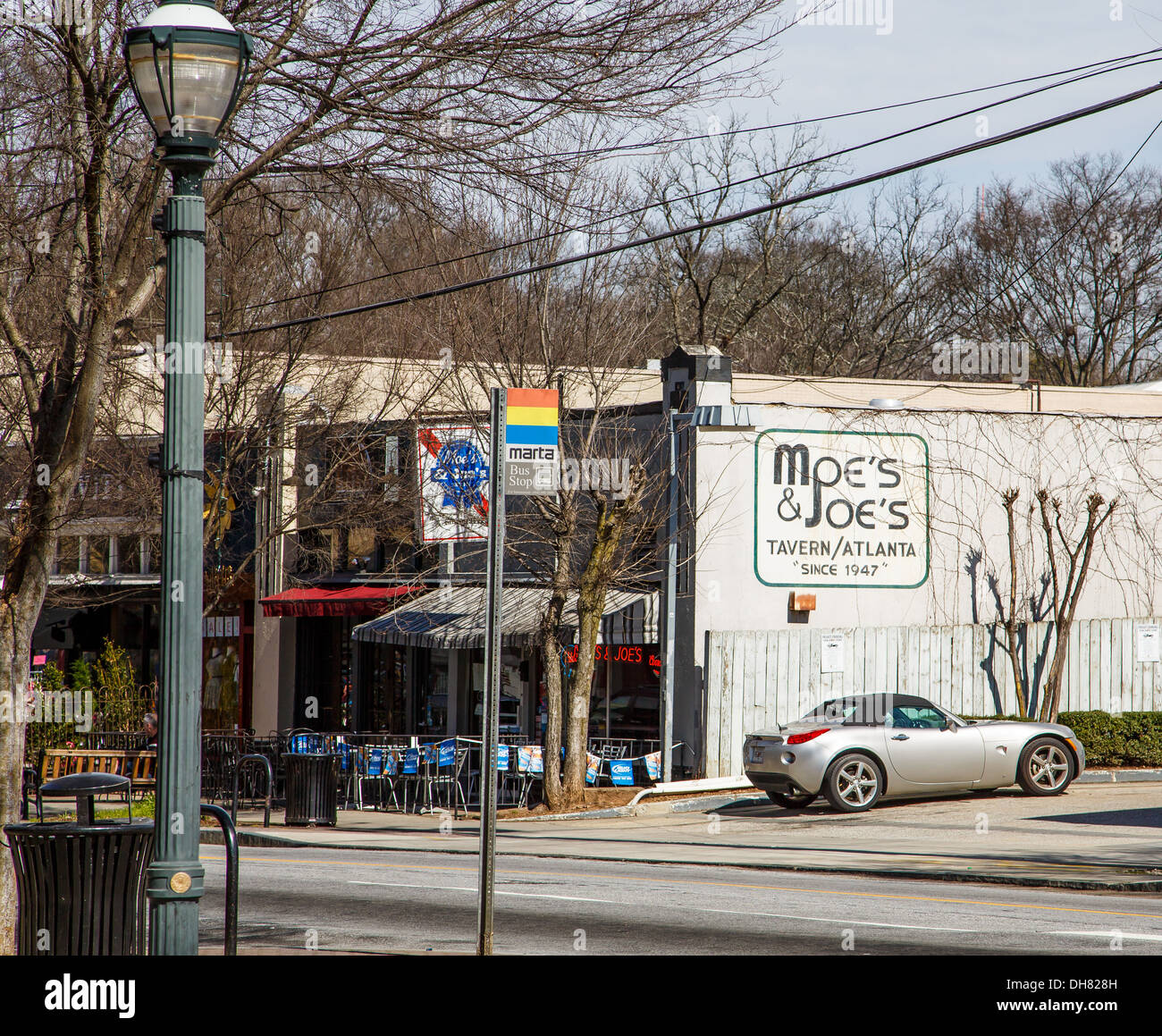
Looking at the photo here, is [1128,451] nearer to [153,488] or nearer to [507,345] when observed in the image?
[507,345]

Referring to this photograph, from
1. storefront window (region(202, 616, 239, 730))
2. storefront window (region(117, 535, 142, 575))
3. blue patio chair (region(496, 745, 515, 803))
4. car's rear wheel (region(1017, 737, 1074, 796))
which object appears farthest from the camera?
storefront window (region(117, 535, 142, 575))

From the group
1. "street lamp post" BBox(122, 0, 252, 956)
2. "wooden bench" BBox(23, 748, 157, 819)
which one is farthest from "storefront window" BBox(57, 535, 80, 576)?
"street lamp post" BBox(122, 0, 252, 956)

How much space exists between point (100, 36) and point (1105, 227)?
3868cm

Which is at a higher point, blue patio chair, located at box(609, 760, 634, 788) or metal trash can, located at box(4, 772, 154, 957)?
metal trash can, located at box(4, 772, 154, 957)

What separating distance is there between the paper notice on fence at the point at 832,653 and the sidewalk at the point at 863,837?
254 cm

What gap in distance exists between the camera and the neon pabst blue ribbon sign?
22.0 m

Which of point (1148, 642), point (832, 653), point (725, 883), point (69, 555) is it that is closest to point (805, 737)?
point (832, 653)

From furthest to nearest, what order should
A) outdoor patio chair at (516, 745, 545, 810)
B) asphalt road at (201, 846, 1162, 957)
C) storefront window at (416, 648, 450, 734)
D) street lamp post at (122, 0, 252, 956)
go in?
storefront window at (416, 648, 450, 734)
outdoor patio chair at (516, 745, 545, 810)
asphalt road at (201, 846, 1162, 957)
street lamp post at (122, 0, 252, 956)

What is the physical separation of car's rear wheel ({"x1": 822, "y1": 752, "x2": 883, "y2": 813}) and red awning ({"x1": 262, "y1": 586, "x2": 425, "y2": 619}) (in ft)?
28.5

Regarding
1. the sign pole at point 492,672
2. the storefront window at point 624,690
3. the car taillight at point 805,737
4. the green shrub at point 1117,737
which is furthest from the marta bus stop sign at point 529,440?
the green shrub at point 1117,737

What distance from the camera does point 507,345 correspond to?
2081 centimetres

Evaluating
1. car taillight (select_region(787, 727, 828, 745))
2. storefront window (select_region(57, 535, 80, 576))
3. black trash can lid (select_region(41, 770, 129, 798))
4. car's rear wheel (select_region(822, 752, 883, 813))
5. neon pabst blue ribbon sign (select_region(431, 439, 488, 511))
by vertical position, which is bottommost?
car's rear wheel (select_region(822, 752, 883, 813))

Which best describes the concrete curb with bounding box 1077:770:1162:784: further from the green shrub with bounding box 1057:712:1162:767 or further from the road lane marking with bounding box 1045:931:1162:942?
the road lane marking with bounding box 1045:931:1162:942
